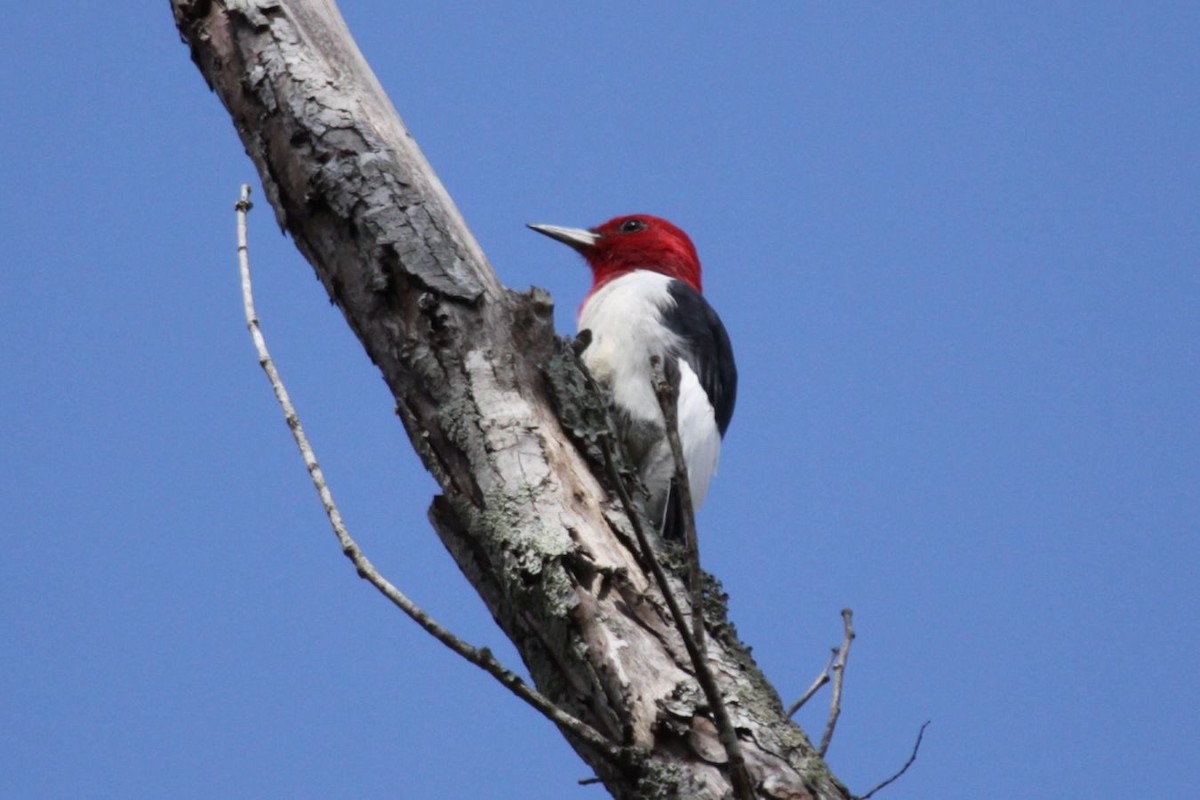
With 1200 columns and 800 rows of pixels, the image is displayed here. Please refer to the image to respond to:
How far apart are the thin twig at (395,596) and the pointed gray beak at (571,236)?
11.8 feet

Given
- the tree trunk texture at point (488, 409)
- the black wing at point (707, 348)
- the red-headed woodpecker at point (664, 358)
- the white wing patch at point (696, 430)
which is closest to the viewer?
the tree trunk texture at point (488, 409)

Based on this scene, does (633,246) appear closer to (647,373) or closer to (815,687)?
(647,373)

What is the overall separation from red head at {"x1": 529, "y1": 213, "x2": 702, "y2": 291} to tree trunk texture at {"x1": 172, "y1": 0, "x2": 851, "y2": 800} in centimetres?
285

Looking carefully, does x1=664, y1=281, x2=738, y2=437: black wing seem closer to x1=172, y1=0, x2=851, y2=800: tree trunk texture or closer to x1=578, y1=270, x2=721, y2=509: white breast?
x1=578, y1=270, x2=721, y2=509: white breast

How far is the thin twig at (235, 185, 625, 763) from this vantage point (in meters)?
2.29

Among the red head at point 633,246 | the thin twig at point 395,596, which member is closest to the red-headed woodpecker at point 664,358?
the red head at point 633,246

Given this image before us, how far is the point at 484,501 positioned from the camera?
9.78 ft

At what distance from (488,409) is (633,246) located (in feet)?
11.3

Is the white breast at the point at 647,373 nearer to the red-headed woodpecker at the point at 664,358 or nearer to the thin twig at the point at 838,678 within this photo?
the red-headed woodpecker at the point at 664,358

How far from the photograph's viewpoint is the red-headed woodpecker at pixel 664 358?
474 cm

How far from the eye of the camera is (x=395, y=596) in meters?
2.39

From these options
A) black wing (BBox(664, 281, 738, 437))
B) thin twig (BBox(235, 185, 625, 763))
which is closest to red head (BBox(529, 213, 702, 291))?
black wing (BBox(664, 281, 738, 437))

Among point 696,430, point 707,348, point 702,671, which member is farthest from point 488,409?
point 707,348

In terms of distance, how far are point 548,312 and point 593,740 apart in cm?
124
